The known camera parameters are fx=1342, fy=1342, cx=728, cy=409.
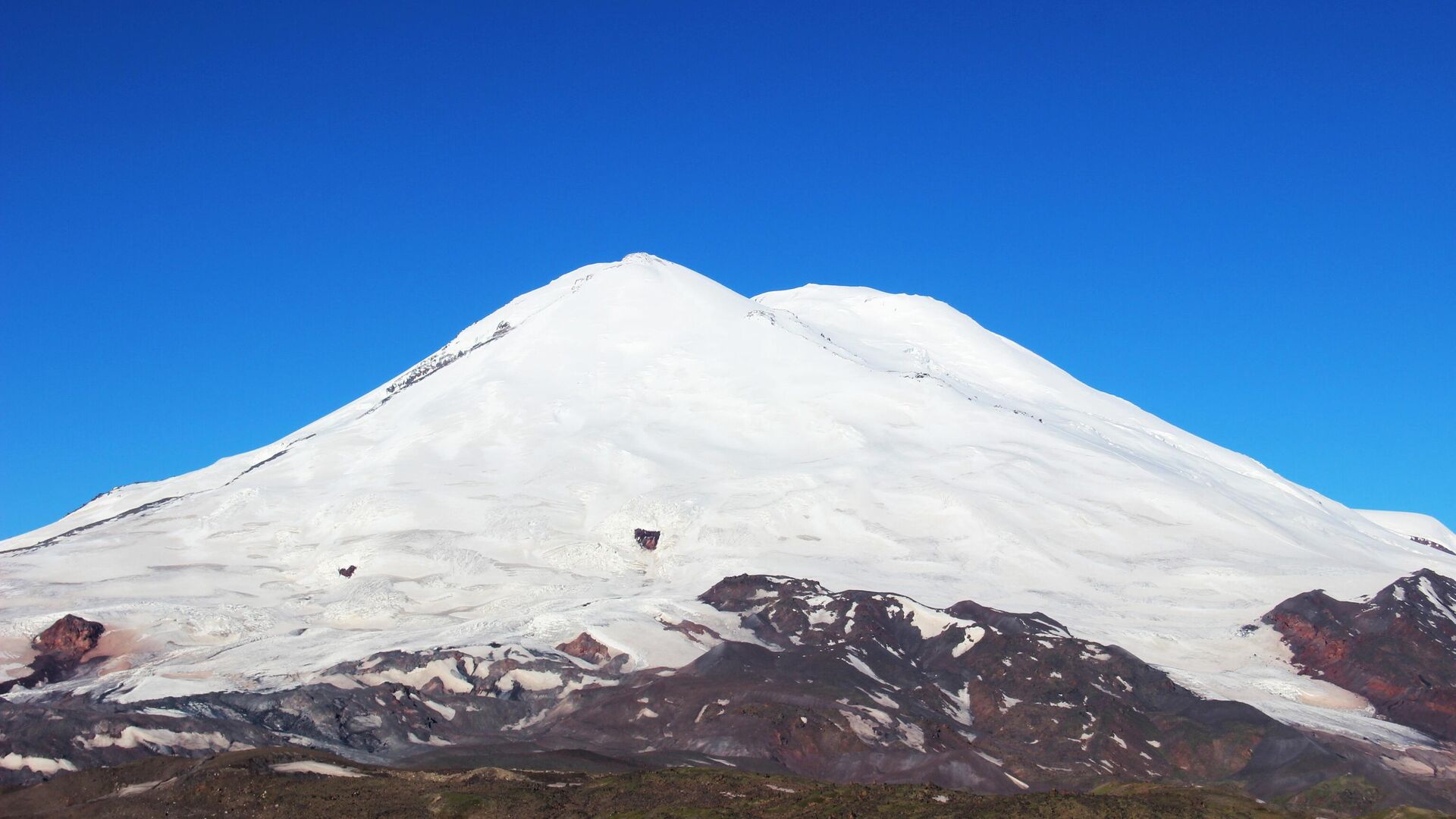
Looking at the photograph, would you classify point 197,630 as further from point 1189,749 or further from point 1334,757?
point 1334,757

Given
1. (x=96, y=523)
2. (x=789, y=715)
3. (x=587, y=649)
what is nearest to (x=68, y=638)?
(x=587, y=649)

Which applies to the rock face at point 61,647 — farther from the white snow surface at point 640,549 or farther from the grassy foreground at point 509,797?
the grassy foreground at point 509,797

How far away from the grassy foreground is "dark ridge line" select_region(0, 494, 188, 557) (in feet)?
336

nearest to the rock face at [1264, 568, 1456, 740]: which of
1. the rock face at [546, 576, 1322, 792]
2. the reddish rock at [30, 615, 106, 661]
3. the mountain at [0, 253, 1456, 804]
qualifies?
the mountain at [0, 253, 1456, 804]

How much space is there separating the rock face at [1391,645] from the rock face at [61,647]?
116 meters

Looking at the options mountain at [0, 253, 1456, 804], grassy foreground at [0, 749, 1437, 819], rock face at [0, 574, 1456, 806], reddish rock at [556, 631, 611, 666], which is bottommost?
grassy foreground at [0, 749, 1437, 819]

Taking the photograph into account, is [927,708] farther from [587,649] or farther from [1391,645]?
[1391,645]

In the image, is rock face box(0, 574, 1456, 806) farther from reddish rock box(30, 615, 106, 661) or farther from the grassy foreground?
the grassy foreground

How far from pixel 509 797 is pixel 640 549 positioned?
9299cm

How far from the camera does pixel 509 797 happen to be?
6844 cm

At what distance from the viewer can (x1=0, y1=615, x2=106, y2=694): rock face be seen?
122312 mm

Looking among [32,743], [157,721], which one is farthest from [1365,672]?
[32,743]

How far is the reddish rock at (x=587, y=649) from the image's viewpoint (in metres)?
120

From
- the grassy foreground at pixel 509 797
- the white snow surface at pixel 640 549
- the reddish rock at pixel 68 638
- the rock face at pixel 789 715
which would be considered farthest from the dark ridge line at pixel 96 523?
the grassy foreground at pixel 509 797
